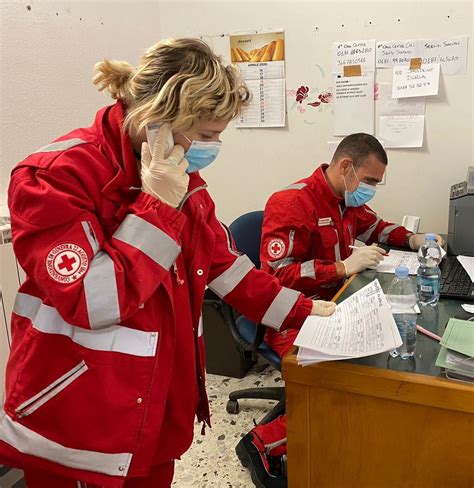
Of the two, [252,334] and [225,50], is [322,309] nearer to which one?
A: [252,334]

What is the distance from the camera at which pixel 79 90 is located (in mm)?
2064

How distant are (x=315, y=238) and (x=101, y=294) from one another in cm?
117

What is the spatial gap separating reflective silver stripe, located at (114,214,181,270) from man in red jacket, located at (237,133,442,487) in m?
0.87

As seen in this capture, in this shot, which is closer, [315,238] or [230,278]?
[230,278]

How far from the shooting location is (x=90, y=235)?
2.63 ft

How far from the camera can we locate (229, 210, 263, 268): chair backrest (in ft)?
6.37

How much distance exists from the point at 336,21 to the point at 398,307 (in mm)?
1519

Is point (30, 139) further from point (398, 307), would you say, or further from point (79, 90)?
point (398, 307)

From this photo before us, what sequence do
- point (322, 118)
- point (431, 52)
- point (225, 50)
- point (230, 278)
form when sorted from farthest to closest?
point (225, 50)
point (322, 118)
point (431, 52)
point (230, 278)

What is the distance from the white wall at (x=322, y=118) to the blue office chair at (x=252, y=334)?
55 cm

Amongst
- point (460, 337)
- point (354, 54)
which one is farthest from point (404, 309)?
point (354, 54)

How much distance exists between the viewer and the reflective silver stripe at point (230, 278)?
1194mm

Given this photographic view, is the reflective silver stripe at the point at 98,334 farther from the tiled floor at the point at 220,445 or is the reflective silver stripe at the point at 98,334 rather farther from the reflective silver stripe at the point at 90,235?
the tiled floor at the point at 220,445

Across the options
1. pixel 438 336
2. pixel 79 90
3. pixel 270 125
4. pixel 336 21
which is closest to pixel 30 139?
pixel 79 90
